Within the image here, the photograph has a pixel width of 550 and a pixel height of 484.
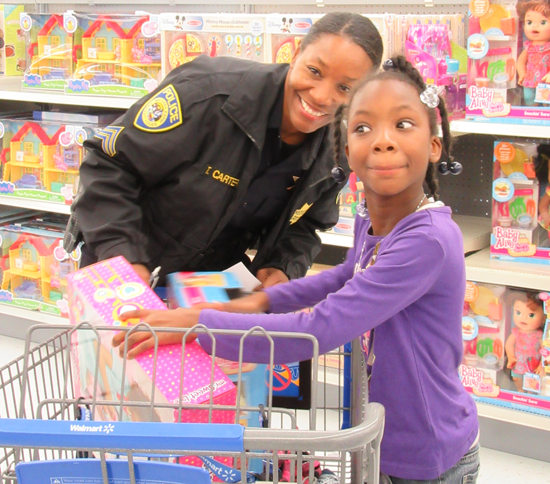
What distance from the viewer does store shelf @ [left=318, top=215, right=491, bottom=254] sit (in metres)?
2.71

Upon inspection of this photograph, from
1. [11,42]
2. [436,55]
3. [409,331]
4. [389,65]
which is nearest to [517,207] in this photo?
[436,55]

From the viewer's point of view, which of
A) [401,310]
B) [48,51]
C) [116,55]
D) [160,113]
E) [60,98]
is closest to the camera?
[401,310]

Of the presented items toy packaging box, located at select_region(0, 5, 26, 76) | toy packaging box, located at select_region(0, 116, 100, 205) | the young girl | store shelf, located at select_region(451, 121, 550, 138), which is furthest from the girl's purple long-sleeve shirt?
toy packaging box, located at select_region(0, 5, 26, 76)

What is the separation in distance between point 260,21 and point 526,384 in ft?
5.57

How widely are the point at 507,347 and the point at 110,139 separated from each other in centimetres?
172

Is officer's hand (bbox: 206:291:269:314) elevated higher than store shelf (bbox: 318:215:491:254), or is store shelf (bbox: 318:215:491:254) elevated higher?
officer's hand (bbox: 206:291:269:314)

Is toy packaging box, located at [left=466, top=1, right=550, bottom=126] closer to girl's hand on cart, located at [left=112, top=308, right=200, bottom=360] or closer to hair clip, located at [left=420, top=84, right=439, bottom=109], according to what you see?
hair clip, located at [left=420, top=84, right=439, bottom=109]

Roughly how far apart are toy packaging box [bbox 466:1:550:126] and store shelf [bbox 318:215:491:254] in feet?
1.57

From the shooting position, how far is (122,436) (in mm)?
749

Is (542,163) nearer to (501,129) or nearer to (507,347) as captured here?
(501,129)

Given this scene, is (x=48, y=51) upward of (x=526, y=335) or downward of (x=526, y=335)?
upward

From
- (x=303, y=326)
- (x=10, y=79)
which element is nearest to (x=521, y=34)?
(x=303, y=326)

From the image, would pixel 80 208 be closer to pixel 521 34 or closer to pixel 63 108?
pixel 521 34

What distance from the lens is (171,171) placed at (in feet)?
5.22
